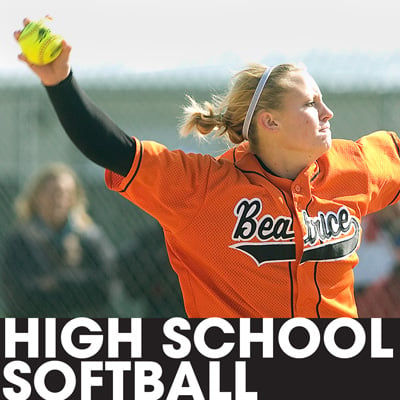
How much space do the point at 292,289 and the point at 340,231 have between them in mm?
261

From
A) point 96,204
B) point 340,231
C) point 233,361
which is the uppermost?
point 96,204

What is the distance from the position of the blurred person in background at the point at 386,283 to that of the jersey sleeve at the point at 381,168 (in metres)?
2.10

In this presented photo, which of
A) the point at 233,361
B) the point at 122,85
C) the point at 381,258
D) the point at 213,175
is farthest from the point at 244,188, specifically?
the point at 122,85

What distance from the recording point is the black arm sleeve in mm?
2748

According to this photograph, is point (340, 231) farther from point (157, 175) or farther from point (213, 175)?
point (157, 175)

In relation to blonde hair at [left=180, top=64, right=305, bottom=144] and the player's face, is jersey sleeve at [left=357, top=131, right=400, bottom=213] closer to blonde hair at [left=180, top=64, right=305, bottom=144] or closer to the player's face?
the player's face

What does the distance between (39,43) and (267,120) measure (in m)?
0.86

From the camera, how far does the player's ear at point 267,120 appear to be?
312 cm

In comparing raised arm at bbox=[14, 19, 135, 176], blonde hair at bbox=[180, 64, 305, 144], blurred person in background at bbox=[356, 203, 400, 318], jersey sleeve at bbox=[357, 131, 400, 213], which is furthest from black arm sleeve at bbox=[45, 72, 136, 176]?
blurred person in background at bbox=[356, 203, 400, 318]

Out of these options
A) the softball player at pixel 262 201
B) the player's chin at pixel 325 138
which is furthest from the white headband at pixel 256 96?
the player's chin at pixel 325 138

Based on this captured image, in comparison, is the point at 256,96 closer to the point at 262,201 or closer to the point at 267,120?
the point at 267,120

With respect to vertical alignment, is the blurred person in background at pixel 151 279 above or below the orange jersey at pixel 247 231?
above

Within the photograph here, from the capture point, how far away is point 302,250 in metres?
3.00

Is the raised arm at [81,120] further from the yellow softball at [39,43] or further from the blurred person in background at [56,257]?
the blurred person in background at [56,257]
